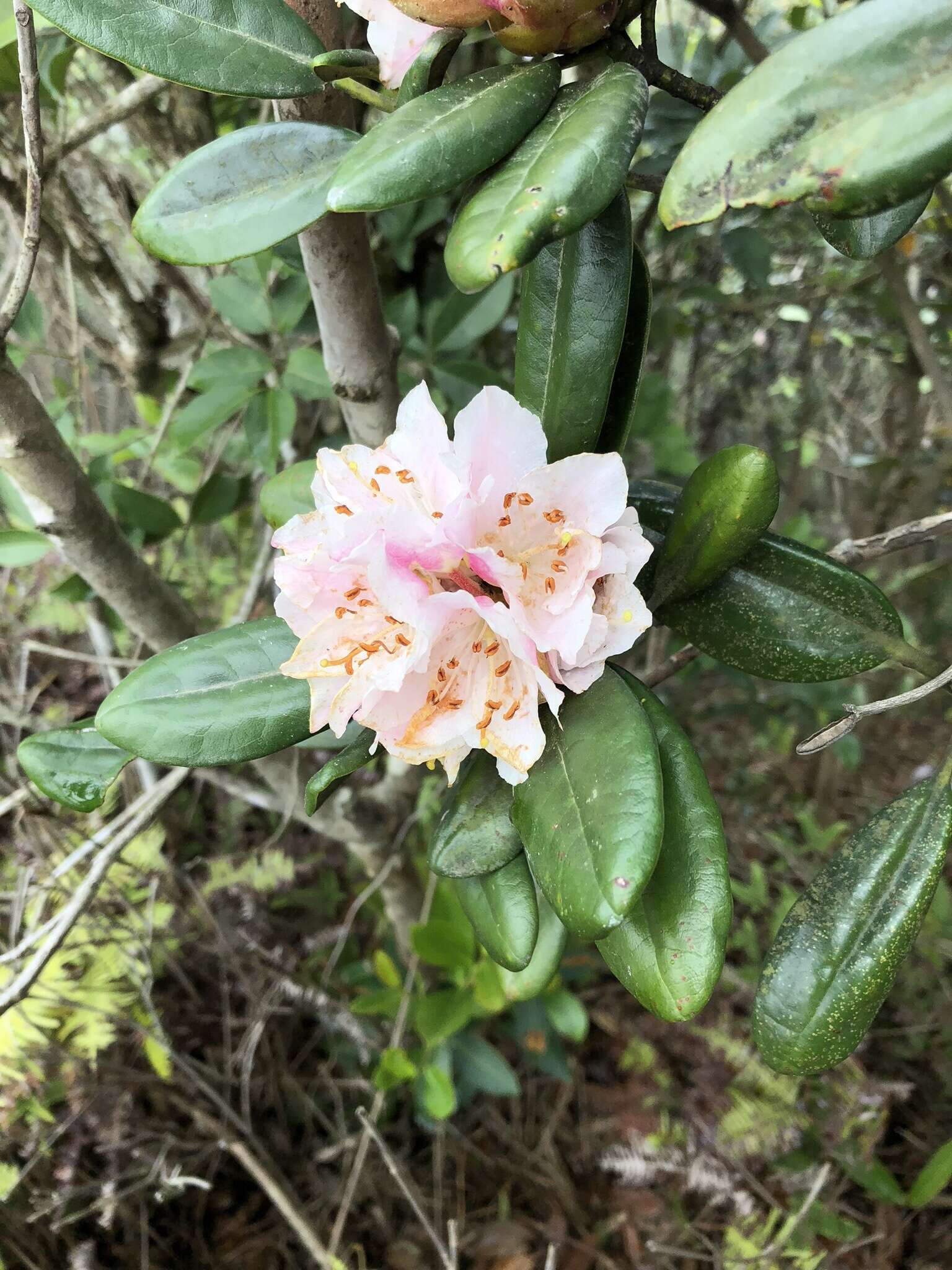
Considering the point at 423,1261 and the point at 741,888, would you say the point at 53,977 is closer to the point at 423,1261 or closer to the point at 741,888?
the point at 423,1261

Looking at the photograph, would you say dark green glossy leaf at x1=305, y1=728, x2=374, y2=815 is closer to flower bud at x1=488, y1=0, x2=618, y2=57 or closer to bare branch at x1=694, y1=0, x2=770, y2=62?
flower bud at x1=488, y1=0, x2=618, y2=57

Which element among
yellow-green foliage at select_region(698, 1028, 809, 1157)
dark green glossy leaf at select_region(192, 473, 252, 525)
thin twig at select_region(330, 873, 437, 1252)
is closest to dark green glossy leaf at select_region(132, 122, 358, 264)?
dark green glossy leaf at select_region(192, 473, 252, 525)

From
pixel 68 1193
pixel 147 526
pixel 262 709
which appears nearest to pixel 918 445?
pixel 147 526

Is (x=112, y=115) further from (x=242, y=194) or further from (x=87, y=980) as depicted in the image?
(x=87, y=980)

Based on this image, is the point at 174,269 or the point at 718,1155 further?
the point at 718,1155

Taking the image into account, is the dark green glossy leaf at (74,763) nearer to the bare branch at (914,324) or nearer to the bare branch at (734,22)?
the bare branch at (734,22)

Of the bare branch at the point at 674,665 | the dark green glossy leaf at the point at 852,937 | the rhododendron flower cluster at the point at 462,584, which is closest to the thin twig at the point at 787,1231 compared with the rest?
the dark green glossy leaf at the point at 852,937
